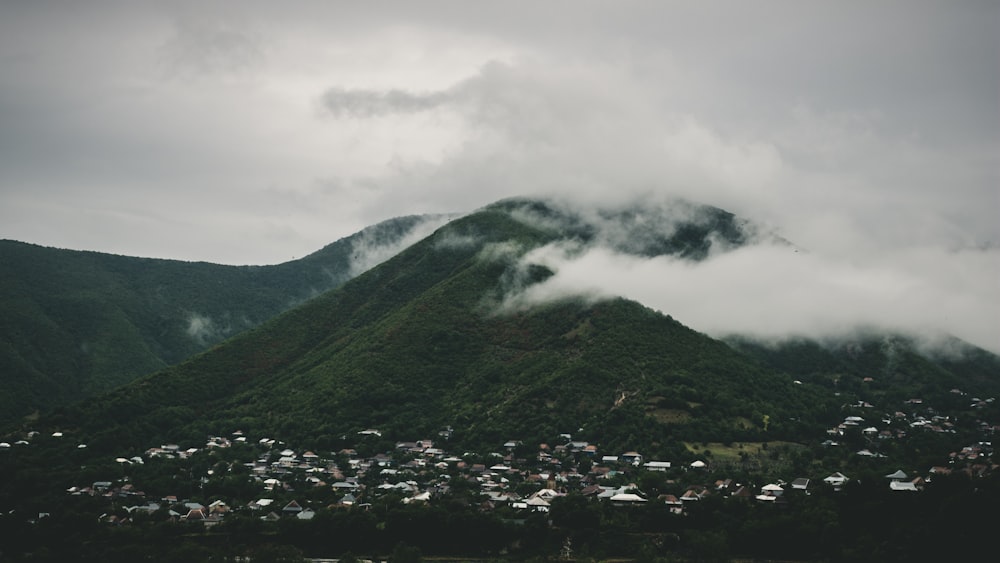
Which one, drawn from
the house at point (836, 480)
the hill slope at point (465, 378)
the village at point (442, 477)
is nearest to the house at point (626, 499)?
the village at point (442, 477)

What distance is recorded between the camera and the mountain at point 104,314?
427 ft

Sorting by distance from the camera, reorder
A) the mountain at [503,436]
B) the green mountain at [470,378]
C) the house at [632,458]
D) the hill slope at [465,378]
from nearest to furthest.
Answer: the mountain at [503,436], the house at [632,458], the green mountain at [470,378], the hill slope at [465,378]

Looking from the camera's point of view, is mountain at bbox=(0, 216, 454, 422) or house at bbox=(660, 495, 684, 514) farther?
mountain at bbox=(0, 216, 454, 422)

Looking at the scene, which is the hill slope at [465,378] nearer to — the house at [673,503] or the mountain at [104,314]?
the mountain at [104,314]

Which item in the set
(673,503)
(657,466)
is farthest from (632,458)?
(673,503)

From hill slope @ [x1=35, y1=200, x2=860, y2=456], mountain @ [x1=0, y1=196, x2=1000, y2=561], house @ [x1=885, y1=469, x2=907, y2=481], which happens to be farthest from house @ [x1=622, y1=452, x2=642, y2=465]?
house @ [x1=885, y1=469, x2=907, y2=481]

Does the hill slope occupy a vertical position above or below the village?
above

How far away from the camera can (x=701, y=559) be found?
62.2 m

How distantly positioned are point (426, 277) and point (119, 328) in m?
50.3

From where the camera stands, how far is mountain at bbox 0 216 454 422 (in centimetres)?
13012

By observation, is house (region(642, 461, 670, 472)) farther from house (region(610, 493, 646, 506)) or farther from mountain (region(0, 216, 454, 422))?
mountain (region(0, 216, 454, 422))

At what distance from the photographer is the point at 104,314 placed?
497 feet

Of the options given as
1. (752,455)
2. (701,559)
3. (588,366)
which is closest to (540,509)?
(701,559)

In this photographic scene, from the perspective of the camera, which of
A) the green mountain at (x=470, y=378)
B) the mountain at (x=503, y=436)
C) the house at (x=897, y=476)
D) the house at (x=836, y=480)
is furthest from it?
the green mountain at (x=470, y=378)
